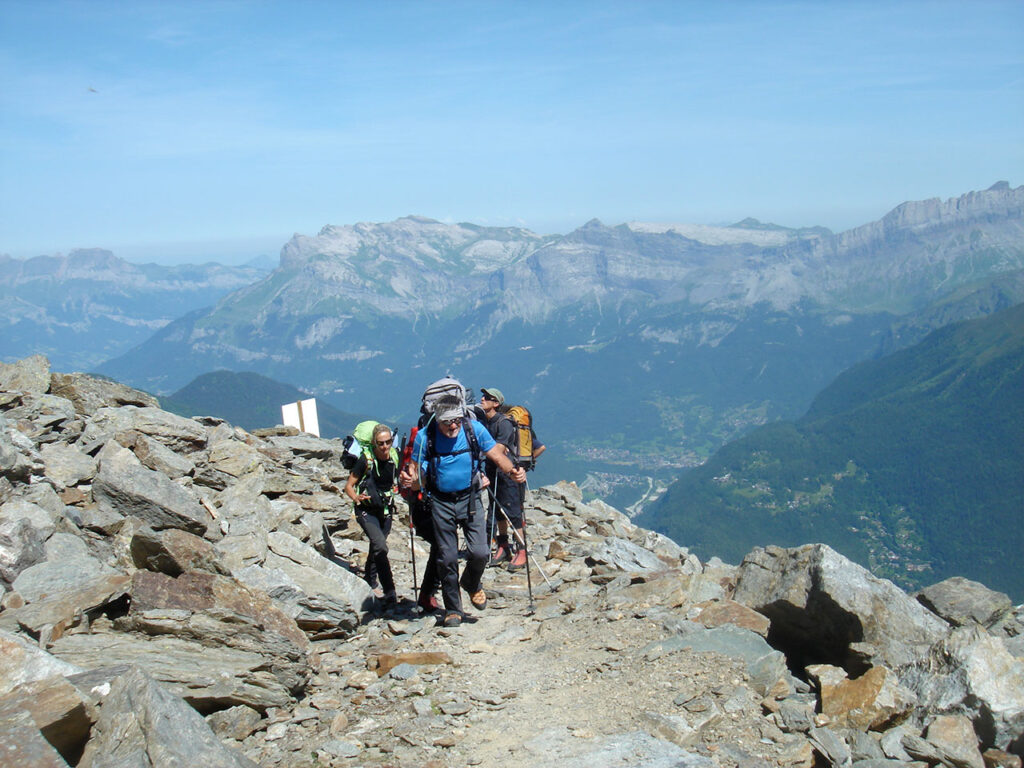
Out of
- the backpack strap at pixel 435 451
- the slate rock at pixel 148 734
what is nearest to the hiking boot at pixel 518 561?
the backpack strap at pixel 435 451

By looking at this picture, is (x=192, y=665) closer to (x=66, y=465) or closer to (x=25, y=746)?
(x=25, y=746)

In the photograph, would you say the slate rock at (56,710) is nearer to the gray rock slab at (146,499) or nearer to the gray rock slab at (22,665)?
the gray rock slab at (22,665)

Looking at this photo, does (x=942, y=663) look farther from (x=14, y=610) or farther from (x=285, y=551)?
(x=14, y=610)

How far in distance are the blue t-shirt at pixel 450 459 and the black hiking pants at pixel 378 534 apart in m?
2.01

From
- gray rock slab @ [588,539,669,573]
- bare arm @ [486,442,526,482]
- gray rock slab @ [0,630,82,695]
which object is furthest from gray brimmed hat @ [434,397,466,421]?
gray rock slab @ [588,539,669,573]

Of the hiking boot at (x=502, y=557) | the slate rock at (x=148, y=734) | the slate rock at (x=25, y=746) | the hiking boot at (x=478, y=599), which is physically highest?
the slate rock at (x=25, y=746)

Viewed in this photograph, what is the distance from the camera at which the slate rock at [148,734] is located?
5941 millimetres

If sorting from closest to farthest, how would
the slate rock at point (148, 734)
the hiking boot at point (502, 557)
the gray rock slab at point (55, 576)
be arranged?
the slate rock at point (148, 734) < the gray rock slab at point (55, 576) < the hiking boot at point (502, 557)

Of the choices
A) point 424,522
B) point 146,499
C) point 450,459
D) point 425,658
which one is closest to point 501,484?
point 424,522

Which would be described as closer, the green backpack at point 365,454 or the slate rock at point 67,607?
the slate rock at point 67,607

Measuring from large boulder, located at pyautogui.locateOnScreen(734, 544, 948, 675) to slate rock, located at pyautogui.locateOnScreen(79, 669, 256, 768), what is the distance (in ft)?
24.8

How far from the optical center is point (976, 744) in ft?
24.7

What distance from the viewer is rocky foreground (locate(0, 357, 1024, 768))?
23.2ft

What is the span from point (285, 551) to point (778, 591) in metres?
8.00
